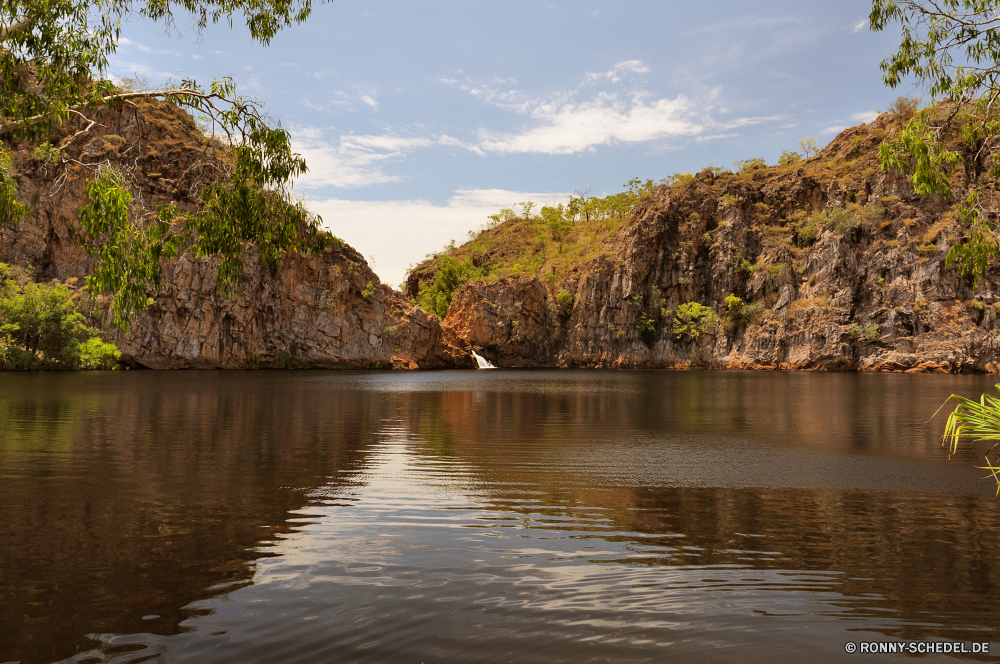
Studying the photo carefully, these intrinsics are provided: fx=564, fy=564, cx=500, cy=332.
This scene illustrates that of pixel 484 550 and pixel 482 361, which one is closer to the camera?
pixel 484 550

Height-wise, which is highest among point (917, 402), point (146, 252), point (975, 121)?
point (975, 121)

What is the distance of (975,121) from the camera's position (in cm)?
1331

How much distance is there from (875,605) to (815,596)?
0.49 meters

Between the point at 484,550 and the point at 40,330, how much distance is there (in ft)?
229

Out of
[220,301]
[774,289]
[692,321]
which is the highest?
[774,289]

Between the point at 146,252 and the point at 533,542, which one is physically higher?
the point at 146,252

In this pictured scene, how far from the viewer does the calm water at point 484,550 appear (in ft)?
15.1

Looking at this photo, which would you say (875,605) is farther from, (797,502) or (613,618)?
(797,502)

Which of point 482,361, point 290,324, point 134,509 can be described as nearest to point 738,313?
point 482,361

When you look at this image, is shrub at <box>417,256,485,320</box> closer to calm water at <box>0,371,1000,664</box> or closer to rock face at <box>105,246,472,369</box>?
rock face at <box>105,246,472,369</box>

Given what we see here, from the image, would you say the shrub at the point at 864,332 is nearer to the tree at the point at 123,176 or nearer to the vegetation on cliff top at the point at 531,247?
the vegetation on cliff top at the point at 531,247

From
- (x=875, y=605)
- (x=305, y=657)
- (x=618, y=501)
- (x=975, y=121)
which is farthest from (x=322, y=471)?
(x=975, y=121)

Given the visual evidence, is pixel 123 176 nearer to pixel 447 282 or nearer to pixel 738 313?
pixel 738 313

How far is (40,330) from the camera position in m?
58.3
